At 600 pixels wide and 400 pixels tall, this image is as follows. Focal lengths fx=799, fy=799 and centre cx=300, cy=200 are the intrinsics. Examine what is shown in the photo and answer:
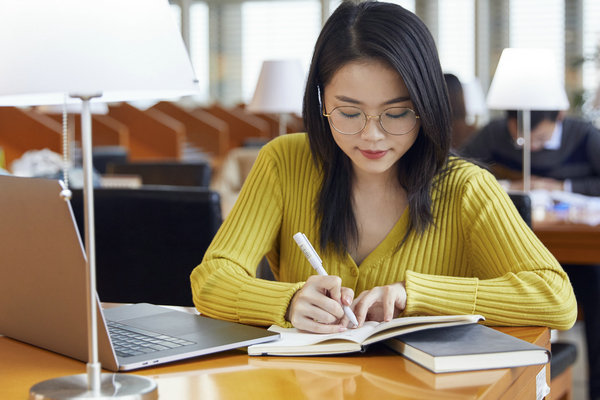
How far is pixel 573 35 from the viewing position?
8336 millimetres

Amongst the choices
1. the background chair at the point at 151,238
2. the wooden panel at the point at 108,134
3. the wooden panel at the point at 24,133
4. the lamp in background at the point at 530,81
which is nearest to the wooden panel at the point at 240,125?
the wooden panel at the point at 108,134

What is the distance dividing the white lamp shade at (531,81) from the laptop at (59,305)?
181 cm

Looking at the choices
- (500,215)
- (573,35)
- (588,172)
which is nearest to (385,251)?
(500,215)

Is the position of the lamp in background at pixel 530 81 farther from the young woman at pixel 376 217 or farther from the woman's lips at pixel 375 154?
the woman's lips at pixel 375 154

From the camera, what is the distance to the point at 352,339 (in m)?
0.99

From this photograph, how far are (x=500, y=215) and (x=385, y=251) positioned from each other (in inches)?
7.9

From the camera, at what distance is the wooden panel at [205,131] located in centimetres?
770

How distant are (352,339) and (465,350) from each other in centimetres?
14

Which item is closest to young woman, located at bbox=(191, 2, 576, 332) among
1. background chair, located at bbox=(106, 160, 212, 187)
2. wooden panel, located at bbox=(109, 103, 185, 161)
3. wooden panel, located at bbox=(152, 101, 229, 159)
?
background chair, located at bbox=(106, 160, 212, 187)

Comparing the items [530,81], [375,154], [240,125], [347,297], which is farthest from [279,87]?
[240,125]

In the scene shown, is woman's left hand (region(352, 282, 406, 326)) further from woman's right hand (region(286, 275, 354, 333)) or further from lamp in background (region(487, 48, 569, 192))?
lamp in background (region(487, 48, 569, 192))

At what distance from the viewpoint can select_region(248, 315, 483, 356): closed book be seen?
3.20 feet

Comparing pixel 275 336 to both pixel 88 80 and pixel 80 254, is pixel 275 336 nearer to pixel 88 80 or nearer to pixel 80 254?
pixel 80 254

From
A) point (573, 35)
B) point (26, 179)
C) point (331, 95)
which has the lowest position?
point (26, 179)
